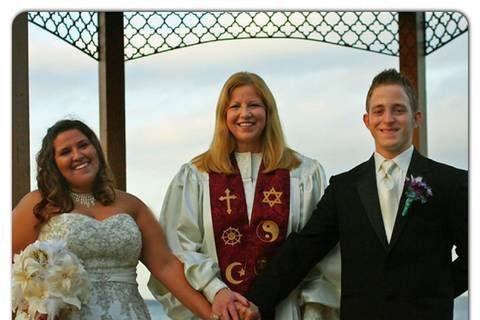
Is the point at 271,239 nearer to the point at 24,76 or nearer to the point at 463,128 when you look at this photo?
the point at 463,128

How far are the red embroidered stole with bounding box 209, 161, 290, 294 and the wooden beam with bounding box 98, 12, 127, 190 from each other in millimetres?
332

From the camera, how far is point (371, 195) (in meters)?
3.29

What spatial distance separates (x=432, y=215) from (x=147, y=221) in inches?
34.8

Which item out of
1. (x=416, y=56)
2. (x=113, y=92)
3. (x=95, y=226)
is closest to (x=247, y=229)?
(x=95, y=226)

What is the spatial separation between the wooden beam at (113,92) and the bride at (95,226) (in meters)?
0.04

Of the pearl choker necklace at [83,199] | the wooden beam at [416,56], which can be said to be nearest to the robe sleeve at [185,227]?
the pearl choker necklace at [83,199]

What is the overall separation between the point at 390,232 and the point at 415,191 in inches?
6.0

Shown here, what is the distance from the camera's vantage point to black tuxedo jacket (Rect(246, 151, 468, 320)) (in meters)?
3.22

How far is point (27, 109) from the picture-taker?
3.24 m

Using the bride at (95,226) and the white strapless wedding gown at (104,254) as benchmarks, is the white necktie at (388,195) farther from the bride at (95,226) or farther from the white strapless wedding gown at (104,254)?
the white strapless wedding gown at (104,254)

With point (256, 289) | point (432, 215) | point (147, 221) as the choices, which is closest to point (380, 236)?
point (432, 215)

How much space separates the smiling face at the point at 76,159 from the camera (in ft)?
10.6

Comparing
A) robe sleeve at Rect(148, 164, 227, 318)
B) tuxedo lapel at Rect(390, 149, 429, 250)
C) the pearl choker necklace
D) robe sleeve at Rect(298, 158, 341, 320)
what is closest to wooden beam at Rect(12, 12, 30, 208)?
the pearl choker necklace

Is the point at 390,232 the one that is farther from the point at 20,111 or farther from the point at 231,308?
the point at 20,111
